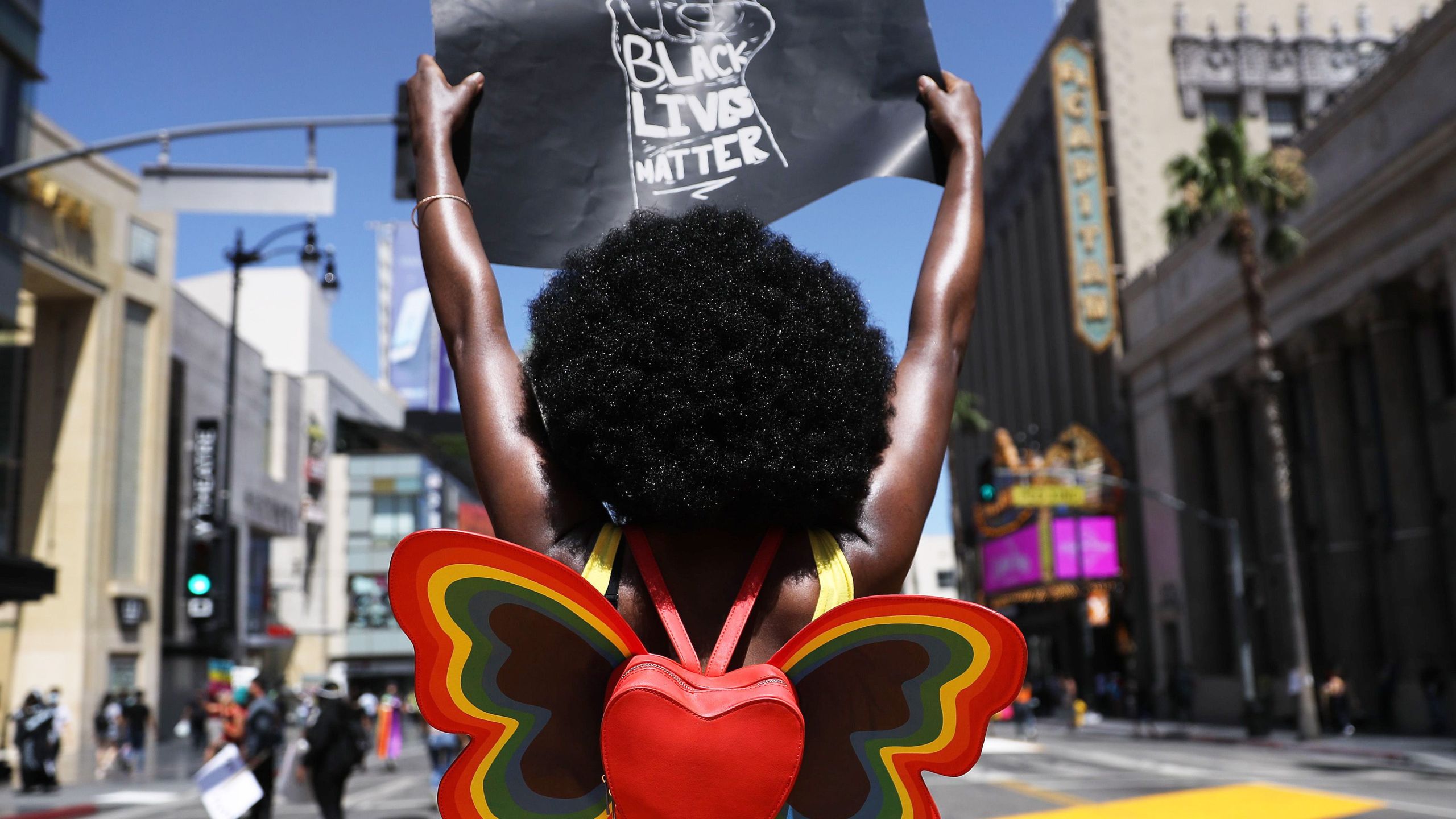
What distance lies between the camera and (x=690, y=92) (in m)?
2.79

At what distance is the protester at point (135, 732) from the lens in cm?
2473

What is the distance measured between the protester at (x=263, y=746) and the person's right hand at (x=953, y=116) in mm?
9876

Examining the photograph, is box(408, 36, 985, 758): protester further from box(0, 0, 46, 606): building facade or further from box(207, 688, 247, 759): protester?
box(0, 0, 46, 606): building facade

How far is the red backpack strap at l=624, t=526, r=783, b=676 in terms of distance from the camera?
6.59 feet

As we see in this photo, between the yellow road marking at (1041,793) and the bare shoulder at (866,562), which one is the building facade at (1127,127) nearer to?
the yellow road marking at (1041,793)

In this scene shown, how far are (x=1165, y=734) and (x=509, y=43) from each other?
1216 inches

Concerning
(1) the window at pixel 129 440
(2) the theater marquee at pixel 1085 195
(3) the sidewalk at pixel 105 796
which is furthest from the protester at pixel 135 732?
(2) the theater marquee at pixel 1085 195

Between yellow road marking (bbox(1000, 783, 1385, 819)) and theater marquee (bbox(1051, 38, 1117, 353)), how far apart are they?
1296 inches

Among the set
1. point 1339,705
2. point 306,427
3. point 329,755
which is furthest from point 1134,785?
point 306,427

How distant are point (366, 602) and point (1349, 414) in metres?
44.5

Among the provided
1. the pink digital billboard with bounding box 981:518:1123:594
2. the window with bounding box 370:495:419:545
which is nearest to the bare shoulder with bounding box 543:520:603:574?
the pink digital billboard with bounding box 981:518:1123:594

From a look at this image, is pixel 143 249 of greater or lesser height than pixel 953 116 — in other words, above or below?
above

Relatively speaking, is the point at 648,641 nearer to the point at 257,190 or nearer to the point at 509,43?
the point at 509,43

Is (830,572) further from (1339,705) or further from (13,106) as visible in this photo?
(1339,705)
